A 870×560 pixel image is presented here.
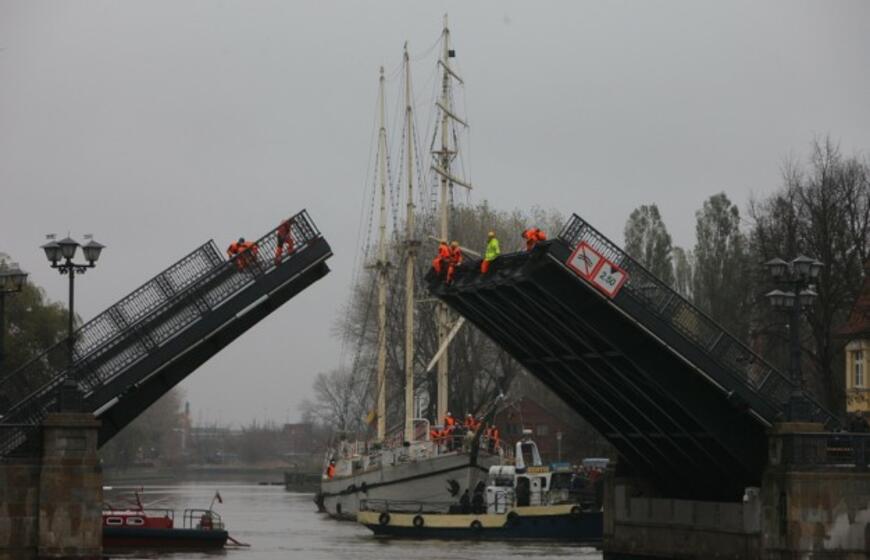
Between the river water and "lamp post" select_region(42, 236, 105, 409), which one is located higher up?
"lamp post" select_region(42, 236, 105, 409)

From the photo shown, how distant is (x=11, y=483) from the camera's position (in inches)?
1276

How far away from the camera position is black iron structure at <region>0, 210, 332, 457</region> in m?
34.4

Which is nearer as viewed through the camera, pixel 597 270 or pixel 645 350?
pixel 597 270

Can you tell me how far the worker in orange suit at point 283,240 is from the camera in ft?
118

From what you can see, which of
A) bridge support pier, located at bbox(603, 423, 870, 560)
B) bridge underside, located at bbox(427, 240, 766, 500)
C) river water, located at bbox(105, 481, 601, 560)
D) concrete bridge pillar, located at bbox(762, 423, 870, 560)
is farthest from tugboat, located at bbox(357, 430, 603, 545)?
concrete bridge pillar, located at bbox(762, 423, 870, 560)

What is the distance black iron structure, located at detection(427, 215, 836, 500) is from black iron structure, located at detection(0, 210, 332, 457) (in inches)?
151

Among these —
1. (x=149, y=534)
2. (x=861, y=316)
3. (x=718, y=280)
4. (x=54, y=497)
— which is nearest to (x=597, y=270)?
(x=54, y=497)

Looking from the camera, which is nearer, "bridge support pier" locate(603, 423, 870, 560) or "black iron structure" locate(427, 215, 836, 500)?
"bridge support pier" locate(603, 423, 870, 560)

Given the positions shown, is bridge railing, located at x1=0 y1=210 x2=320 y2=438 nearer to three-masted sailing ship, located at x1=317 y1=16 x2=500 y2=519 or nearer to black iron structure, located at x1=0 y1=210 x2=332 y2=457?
black iron structure, located at x1=0 y1=210 x2=332 y2=457

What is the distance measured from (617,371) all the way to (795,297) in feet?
14.2

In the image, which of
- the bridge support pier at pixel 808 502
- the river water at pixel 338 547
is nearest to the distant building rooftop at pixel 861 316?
the river water at pixel 338 547

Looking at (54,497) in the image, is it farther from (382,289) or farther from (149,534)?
(382,289)

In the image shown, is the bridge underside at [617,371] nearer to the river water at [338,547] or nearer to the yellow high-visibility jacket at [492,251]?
the yellow high-visibility jacket at [492,251]

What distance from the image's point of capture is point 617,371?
35.5m
